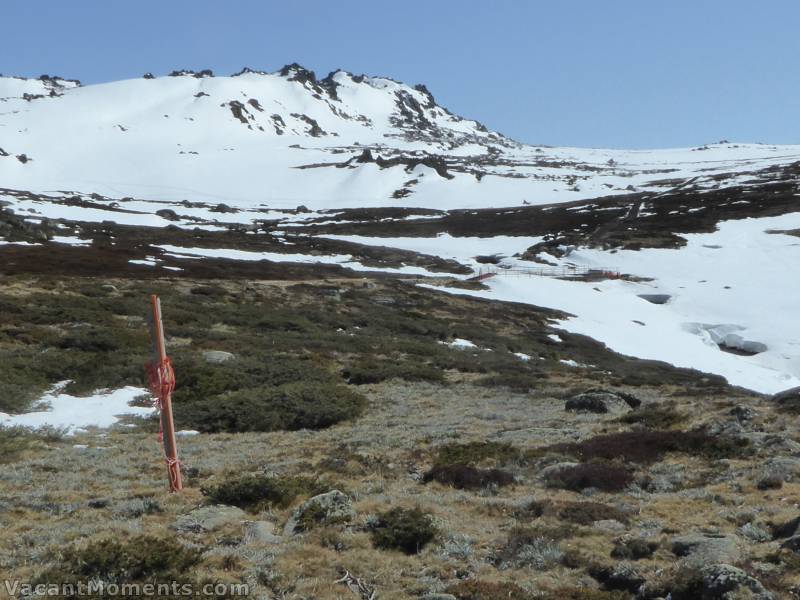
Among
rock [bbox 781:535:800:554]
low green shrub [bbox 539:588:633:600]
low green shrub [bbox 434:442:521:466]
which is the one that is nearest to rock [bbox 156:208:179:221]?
low green shrub [bbox 434:442:521:466]

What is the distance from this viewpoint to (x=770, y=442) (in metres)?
12.5

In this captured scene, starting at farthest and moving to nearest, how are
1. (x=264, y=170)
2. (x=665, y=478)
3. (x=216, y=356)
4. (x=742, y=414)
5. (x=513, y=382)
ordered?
(x=264, y=170) < (x=513, y=382) < (x=216, y=356) < (x=742, y=414) < (x=665, y=478)

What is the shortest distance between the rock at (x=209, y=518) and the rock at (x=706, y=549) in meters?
5.34

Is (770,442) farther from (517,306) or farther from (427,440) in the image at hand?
(517,306)

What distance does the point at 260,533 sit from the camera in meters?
8.45

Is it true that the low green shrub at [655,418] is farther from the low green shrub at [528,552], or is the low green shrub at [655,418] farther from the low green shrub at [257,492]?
the low green shrub at [257,492]

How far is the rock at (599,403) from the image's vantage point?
59.0 ft

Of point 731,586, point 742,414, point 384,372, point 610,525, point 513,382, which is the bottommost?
point 513,382

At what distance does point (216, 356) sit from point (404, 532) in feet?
48.5

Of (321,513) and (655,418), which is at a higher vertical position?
(321,513)

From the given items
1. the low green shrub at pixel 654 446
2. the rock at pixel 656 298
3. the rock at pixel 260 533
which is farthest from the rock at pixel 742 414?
the rock at pixel 656 298

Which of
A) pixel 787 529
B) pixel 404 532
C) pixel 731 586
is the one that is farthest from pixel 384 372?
pixel 731 586

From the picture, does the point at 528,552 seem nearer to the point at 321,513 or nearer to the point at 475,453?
the point at 321,513

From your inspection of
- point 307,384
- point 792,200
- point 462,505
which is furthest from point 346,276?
point 792,200
